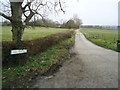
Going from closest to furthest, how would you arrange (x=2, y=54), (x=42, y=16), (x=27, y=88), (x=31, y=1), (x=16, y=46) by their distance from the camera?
(x=27, y=88) < (x=2, y=54) < (x=16, y=46) < (x=31, y=1) < (x=42, y=16)

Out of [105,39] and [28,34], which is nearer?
[105,39]

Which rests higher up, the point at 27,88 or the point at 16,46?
the point at 16,46

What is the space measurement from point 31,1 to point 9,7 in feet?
6.25

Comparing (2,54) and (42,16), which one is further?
(42,16)

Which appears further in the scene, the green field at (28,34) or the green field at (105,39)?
the green field at (28,34)

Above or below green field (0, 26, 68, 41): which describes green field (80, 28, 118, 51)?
below

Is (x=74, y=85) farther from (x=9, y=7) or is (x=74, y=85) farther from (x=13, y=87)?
(x=9, y=7)

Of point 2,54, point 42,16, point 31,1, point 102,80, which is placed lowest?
point 102,80

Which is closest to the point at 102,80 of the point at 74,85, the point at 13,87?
the point at 74,85

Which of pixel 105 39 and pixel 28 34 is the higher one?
pixel 28 34

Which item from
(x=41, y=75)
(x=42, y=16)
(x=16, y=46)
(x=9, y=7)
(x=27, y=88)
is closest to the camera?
(x=27, y=88)

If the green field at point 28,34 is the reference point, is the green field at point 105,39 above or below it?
below

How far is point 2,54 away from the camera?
22.7 feet

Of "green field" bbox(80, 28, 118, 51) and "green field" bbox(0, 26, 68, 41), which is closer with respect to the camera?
"green field" bbox(80, 28, 118, 51)
